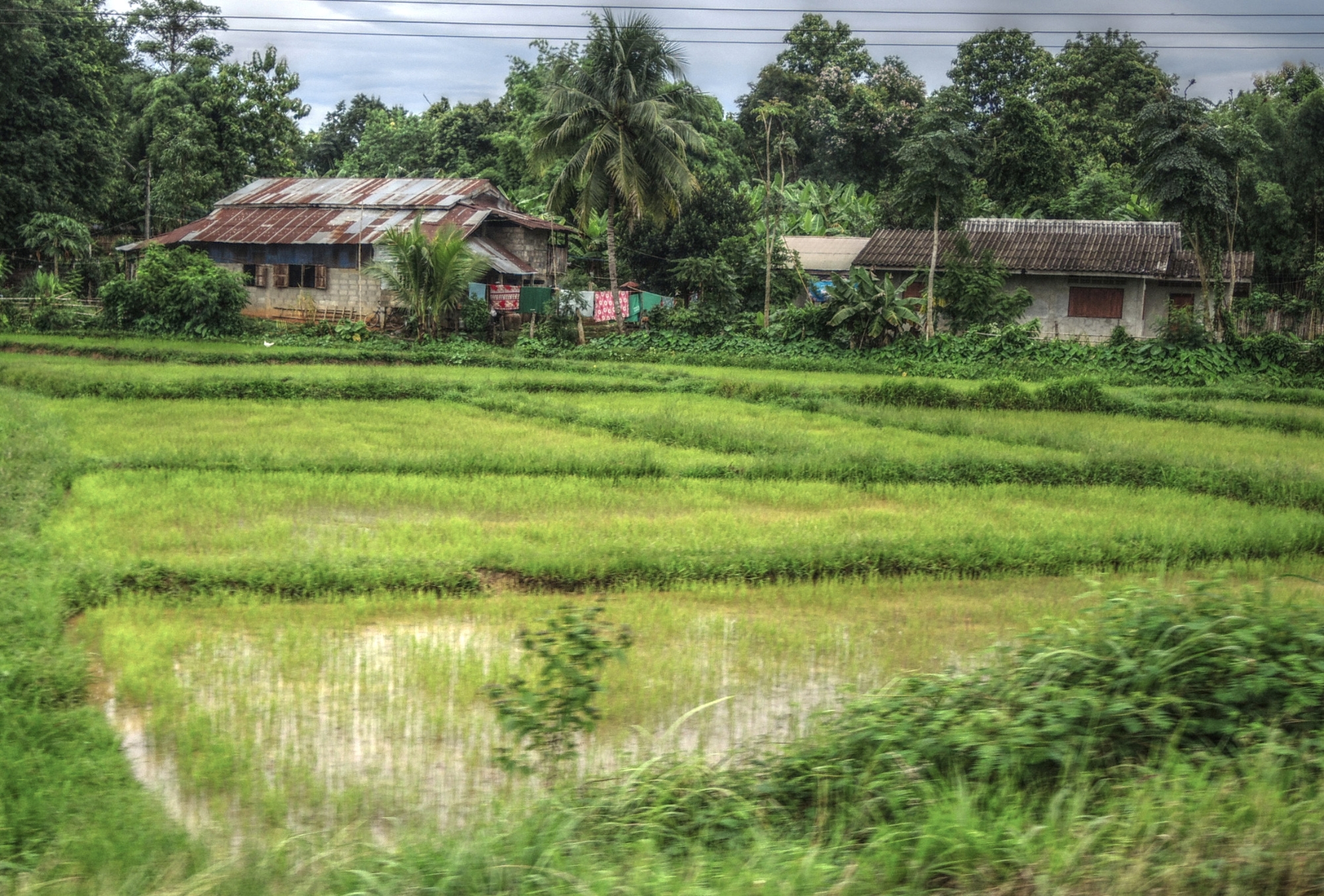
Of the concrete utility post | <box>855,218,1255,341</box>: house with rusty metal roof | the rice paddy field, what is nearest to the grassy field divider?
the rice paddy field

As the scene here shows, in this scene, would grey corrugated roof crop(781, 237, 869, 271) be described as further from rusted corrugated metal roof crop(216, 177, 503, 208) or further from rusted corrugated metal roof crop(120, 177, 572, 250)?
rusted corrugated metal roof crop(216, 177, 503, 208)

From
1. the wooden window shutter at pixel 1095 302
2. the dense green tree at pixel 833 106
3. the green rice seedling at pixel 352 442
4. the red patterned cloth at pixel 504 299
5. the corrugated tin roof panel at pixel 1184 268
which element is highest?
the dense green tree at pixel 833 106

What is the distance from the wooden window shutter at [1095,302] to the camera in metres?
24.0

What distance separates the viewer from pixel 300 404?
14922 mm

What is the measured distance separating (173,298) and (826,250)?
16970mm

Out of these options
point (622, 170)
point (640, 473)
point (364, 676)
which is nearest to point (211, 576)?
point (364, 676)

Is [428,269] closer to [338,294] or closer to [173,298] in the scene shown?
[338,294]

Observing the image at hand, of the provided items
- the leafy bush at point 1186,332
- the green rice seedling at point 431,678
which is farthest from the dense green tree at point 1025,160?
the green rice seedling at point 431,678

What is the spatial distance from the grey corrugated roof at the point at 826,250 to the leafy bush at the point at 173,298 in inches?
569

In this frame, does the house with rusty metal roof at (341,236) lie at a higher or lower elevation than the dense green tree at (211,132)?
lower

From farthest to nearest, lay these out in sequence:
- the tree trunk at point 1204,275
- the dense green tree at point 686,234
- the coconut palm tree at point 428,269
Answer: the dense green tree at point 686,234, the coconut palm tree at point 428,269, the tree trunk at point 1204,275

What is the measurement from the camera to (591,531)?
324 inches

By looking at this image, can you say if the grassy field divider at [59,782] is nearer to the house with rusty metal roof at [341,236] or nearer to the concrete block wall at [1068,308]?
the house with rusty metal roof at [341,236]

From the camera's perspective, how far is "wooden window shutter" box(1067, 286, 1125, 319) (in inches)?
947
